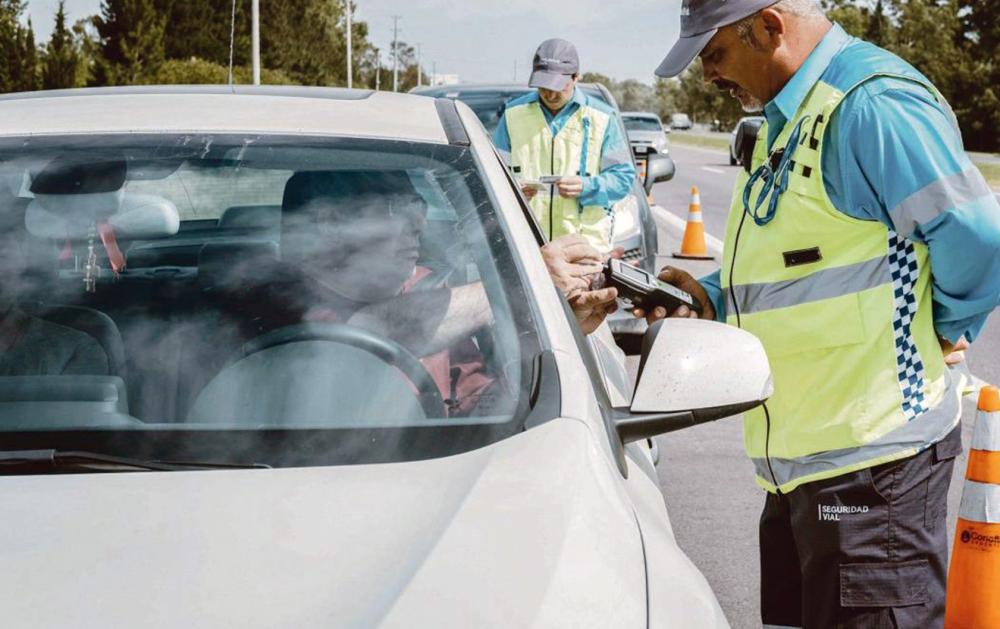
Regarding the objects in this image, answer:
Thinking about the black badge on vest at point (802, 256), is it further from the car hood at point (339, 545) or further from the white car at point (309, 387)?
the car hood at point (339, 545)

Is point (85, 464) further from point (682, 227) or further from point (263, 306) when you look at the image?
point (682, 227)

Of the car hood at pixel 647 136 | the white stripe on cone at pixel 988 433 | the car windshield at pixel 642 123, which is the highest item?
the white stripe on cone at pixel 988 433

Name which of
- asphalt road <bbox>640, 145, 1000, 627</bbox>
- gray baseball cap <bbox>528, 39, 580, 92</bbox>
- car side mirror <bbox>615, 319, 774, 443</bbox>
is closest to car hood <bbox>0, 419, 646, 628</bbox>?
car side mirror <bbox>615, 319, 774, 443</bbox>

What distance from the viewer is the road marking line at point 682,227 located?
48.8 ft

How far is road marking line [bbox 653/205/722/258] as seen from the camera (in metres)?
14.9

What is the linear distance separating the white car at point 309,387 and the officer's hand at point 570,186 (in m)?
3.14

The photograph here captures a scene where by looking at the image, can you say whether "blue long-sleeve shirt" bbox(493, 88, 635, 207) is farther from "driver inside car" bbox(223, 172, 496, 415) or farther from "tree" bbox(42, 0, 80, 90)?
"tree" bbox(42, 0, 80, 90)

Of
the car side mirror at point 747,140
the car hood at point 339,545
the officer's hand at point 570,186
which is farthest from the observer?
the officer's hand at point 570,186

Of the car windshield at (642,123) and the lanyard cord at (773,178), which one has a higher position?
the lanyard cord at (773,178)

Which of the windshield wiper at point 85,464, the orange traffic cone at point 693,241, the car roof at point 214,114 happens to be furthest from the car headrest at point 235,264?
the orange traffic cone at point 693,241

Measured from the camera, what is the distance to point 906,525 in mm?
2471

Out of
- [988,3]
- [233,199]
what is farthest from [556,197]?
[988,3]

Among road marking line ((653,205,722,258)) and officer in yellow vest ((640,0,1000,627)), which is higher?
officer in yellow vest ((640,0,1000,627))

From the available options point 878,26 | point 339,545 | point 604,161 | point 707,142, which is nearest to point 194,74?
point 604,161
